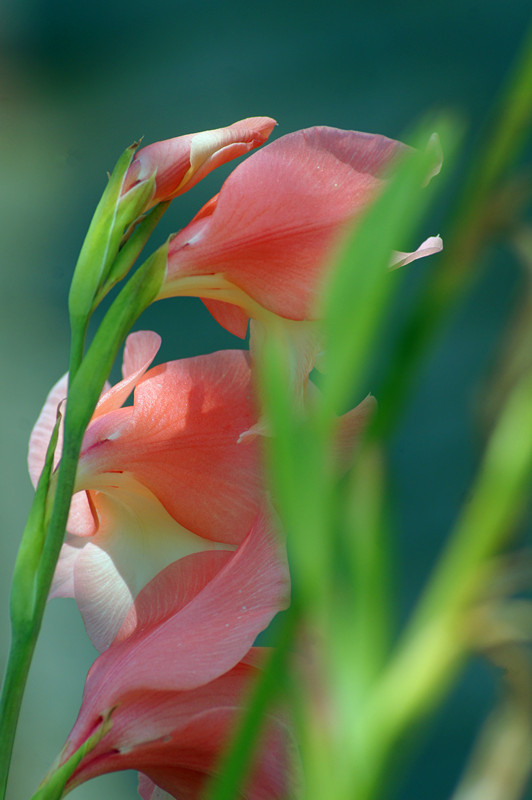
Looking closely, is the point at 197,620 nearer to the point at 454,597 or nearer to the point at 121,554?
the point at 121,554

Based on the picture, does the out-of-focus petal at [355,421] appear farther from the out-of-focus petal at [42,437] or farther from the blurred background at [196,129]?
the blurred background at [196,129]

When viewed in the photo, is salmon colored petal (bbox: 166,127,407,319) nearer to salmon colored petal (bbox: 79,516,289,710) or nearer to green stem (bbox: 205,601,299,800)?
salmon colored petal (bbox: 79,516,289,710)

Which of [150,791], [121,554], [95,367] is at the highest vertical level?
[95,367]

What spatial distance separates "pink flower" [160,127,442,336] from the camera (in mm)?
335

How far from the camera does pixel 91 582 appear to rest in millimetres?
404

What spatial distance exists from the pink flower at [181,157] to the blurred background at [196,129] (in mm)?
737

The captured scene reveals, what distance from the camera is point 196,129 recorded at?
134cm

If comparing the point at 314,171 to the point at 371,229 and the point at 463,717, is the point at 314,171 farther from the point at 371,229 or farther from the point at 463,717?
the point at 463,717

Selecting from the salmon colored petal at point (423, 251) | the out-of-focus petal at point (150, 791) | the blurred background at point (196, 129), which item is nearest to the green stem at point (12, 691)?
the out-of-focus petal at point (150, 791)

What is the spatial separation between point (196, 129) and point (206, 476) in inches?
42.0

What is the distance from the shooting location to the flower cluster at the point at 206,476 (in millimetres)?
337

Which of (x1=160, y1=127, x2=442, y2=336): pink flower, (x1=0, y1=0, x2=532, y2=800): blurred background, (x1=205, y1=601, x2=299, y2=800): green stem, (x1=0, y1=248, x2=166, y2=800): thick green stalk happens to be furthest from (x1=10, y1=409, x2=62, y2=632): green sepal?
(x1=0, y1=0, x2=532, y2=800): blurred background

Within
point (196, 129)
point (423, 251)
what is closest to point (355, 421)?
point (423, 251)

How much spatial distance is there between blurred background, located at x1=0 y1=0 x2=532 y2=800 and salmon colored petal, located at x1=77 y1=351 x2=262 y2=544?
687mm
